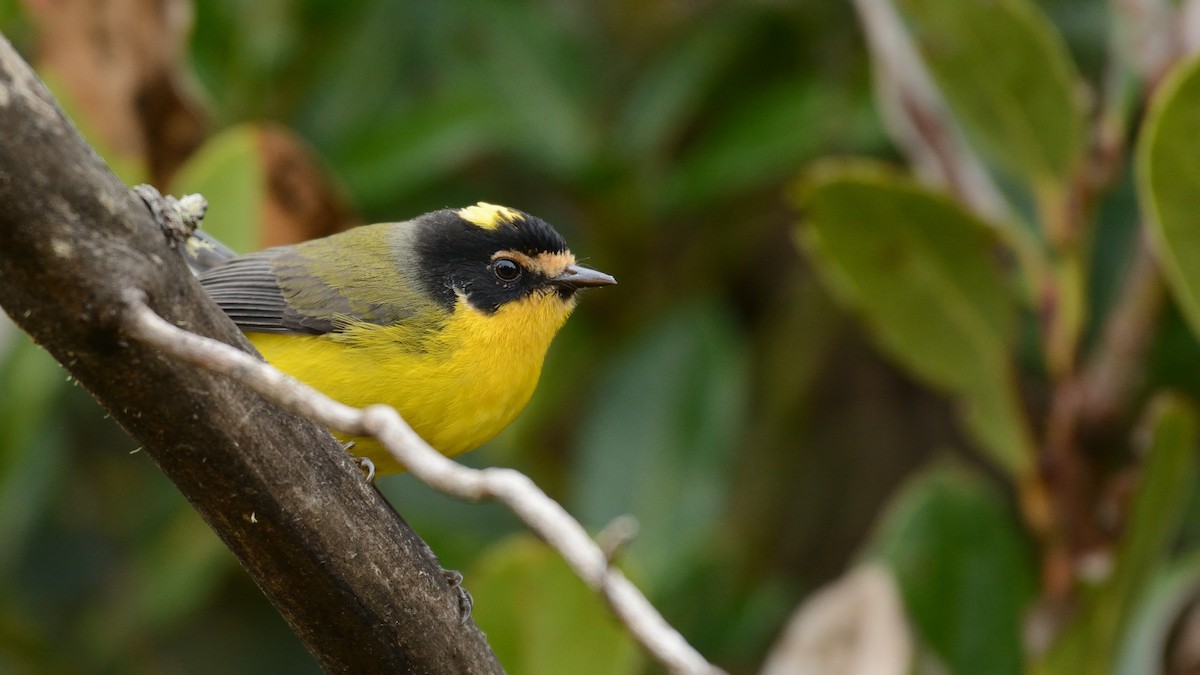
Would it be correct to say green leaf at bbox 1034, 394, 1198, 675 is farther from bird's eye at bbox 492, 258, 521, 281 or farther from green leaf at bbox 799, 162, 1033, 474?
bird's eye at bbox 492, 258, 521, 281

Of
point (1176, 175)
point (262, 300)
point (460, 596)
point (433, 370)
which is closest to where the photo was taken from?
point (460, 596)

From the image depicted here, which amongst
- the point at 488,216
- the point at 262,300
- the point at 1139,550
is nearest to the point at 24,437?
the point at 262,300

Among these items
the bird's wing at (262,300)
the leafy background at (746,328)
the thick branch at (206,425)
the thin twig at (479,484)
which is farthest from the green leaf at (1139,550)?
the thin twig at (479,484)

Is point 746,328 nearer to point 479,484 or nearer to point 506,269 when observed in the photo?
point 506,269

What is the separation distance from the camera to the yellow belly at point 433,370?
2479 millimetres

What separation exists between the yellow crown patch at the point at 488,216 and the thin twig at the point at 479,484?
64.6 inches

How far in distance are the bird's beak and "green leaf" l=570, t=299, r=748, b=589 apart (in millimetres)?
808

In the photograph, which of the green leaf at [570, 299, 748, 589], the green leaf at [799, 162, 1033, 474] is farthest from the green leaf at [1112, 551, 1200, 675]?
the green leaf at [570, 299, 748, 589]

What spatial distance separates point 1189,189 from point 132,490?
3158 millimetres

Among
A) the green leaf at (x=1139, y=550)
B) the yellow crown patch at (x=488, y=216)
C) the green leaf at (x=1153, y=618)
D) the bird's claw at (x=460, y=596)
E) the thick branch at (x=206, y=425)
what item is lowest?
the green leaf at (x=1153, y=618)

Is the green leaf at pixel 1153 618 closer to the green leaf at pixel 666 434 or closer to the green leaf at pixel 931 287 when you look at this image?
→ the green leaf at pixel 931 287

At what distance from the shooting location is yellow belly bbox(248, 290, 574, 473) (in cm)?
248

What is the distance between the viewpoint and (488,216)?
9.36 feet

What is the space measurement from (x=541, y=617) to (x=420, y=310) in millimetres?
634
